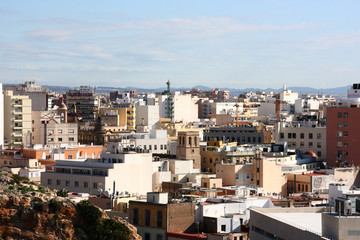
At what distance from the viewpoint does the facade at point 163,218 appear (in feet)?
192

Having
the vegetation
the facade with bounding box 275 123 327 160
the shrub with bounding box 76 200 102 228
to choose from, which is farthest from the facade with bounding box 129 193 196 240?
the facade with bounding box 275 123 327 160

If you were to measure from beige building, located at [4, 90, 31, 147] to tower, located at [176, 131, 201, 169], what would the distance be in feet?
100

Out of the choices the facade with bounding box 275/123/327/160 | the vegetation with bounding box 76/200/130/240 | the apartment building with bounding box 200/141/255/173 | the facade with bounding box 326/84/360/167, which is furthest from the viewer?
the facade with bounding box 275/123/327/160

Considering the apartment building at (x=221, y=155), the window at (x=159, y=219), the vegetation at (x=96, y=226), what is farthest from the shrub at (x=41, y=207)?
the apartment building at (x=221, y=155)

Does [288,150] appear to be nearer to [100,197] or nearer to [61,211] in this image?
[100,197]

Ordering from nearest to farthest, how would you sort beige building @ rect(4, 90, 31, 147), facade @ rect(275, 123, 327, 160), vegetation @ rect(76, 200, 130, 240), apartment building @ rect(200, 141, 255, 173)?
1. vegetation @ rect(76, 200, 130, 240)
2. apartment building @ rect(200, 141, 255, 173)
3. facade @ rect(275, 123, 327, 160)
4. beige building @ rect(4, 90, 31, 147)

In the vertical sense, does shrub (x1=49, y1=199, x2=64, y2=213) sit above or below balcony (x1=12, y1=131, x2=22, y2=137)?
above

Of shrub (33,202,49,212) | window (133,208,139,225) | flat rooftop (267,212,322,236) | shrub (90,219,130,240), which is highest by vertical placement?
shrub (33,202,49,212)

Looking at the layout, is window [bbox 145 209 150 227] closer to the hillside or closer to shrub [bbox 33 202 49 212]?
the hillside

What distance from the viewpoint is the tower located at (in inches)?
3890

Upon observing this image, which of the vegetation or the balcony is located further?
the balcony

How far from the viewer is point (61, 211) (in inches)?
1779

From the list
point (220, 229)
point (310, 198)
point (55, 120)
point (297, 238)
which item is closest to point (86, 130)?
point (55, 120)

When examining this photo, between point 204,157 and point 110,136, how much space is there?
31.0m
